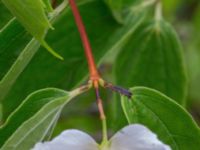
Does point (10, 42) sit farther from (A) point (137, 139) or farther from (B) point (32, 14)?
(A) point (137, 139)

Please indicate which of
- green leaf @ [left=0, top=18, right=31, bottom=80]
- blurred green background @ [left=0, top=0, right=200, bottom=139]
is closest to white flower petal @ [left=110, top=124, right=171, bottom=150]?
green leaf @ [left=0, top=18, right=31, bottom=80]

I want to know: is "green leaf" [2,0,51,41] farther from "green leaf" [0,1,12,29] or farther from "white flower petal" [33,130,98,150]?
"green leaf" [0,1,12,29]

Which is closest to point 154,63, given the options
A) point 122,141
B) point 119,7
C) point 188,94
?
point 119,7

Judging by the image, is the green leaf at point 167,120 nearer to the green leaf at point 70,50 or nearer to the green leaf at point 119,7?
the green leaf at point 70,50

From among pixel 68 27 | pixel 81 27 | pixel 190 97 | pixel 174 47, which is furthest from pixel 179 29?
pixel 81 27

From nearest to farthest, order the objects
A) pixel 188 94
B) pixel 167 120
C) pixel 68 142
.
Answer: pixel 68 142 < pixel 167 120 < pixel 188 94

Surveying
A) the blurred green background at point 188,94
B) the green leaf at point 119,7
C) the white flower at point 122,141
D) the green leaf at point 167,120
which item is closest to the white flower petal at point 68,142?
the white flower at point 122,141
